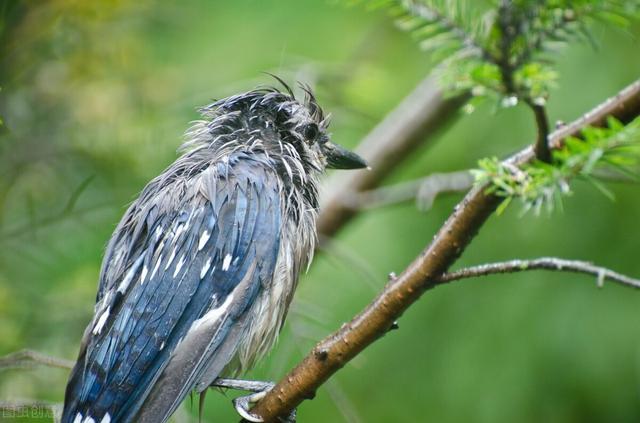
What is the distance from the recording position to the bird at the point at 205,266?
2238 mm

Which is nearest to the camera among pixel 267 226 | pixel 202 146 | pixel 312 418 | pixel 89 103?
pixel 267 226

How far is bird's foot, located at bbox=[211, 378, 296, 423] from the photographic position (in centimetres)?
217

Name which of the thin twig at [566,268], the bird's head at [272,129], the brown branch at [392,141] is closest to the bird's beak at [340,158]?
the bird's head at [272,129]

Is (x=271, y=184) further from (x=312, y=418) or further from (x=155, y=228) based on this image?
(x=312, y=418)

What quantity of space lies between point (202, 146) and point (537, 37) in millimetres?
1459

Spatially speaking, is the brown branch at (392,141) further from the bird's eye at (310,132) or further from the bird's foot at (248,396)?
the bird's foot at (248,396)

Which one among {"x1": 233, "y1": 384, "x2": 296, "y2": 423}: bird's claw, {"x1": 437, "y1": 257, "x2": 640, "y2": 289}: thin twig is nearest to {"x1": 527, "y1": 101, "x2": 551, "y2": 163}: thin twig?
{"x1": 437, "y1": 257, "x2": 640, "y2": 289}: thin twig

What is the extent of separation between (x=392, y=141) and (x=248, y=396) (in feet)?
5.24

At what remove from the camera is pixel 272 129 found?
279 cm

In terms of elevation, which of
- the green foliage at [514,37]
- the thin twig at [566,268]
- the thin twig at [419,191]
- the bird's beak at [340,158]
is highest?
the green foliage at [514,37]

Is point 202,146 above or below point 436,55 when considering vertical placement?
below

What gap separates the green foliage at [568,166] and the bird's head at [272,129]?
45.2 inches

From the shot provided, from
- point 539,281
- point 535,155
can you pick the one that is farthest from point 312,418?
point 535,155

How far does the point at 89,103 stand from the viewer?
10.2ft
